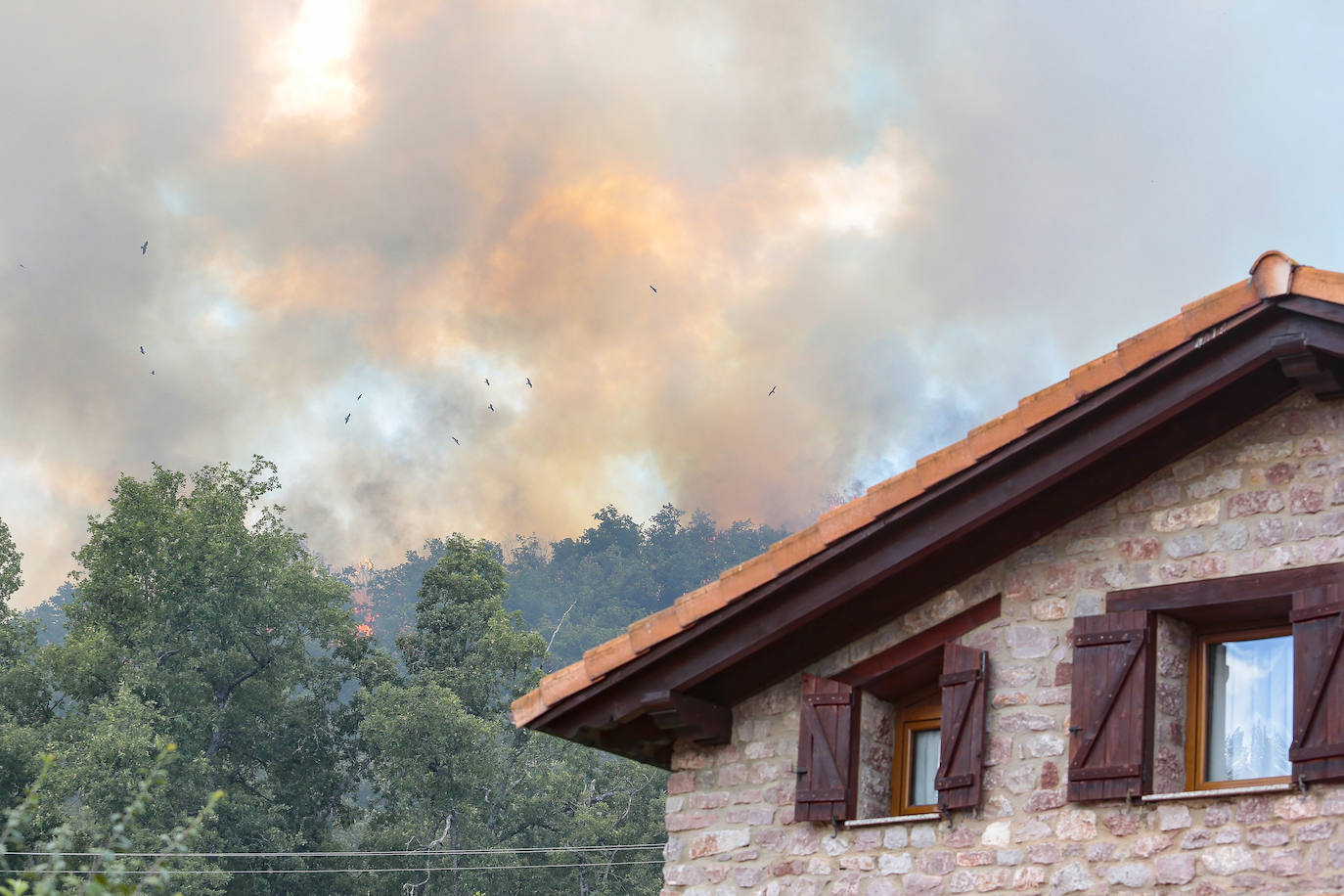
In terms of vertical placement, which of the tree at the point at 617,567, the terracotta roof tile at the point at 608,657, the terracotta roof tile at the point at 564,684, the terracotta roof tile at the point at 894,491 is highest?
the tree at the point at 617,567

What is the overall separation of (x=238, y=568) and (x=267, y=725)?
3721 mm

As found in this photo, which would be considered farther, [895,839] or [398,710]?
[398,710]

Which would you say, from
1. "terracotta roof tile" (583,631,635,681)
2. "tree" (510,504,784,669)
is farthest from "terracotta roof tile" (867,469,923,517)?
"tree" (510,504,784,669)

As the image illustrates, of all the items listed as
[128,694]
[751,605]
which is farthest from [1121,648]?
[128,694]

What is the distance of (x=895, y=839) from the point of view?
6.51 metres

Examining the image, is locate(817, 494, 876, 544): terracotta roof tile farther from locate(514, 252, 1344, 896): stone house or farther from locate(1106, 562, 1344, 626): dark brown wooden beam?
locate(1106, 562, 1344, 626): dark brown wooden beam

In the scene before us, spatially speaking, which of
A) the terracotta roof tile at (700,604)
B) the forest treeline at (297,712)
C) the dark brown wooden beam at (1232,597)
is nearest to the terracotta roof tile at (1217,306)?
the dark brown wooden beam at (1232,597)

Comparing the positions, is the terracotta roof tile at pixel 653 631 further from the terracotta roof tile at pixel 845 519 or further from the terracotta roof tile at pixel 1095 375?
the terracotta roof tile at pixel 1095 375

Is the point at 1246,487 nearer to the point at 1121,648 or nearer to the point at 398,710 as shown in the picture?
the point at 1121,648

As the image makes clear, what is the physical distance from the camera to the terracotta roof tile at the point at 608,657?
724cm

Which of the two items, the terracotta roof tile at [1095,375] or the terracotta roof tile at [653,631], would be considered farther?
the terracotta roof tile at [653,631]

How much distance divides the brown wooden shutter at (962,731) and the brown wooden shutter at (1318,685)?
1296 mm

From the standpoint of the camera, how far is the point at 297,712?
1350 inches

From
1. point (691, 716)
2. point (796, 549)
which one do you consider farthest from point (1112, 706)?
point (691, 716)
